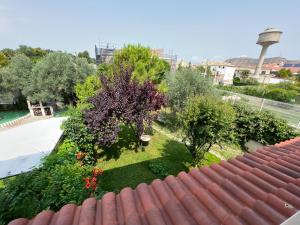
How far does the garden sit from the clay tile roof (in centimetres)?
254

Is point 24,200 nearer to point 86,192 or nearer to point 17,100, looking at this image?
point 86,192

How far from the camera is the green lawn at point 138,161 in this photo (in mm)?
6848

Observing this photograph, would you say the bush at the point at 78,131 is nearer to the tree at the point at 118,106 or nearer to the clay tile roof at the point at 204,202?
the tree at the point at 118,106

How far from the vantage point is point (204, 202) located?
1.89 meters

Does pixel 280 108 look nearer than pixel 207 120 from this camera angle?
No

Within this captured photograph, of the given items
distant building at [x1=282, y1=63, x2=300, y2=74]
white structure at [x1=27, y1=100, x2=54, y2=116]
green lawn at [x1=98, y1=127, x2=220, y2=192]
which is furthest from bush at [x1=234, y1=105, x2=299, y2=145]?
distant building at [x1=282, y1=63, x2=300, y2=74]

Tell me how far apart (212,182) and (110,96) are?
5767mm

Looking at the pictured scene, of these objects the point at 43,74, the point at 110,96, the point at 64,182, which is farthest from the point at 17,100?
the point at 64,182

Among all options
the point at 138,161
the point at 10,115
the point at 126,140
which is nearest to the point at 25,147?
the point at 126,140

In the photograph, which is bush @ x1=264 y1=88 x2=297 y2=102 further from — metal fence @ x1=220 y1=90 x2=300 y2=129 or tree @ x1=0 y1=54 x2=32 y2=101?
tree @ x1=0 y1=54 x2=32 y2=101

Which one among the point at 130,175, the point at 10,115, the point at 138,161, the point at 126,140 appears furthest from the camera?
the point at 10,115

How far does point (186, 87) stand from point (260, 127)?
20.8 ft

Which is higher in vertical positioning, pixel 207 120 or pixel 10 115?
pixel 207 120

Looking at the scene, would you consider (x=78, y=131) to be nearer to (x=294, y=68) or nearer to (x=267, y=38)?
(x=267, y=38)
